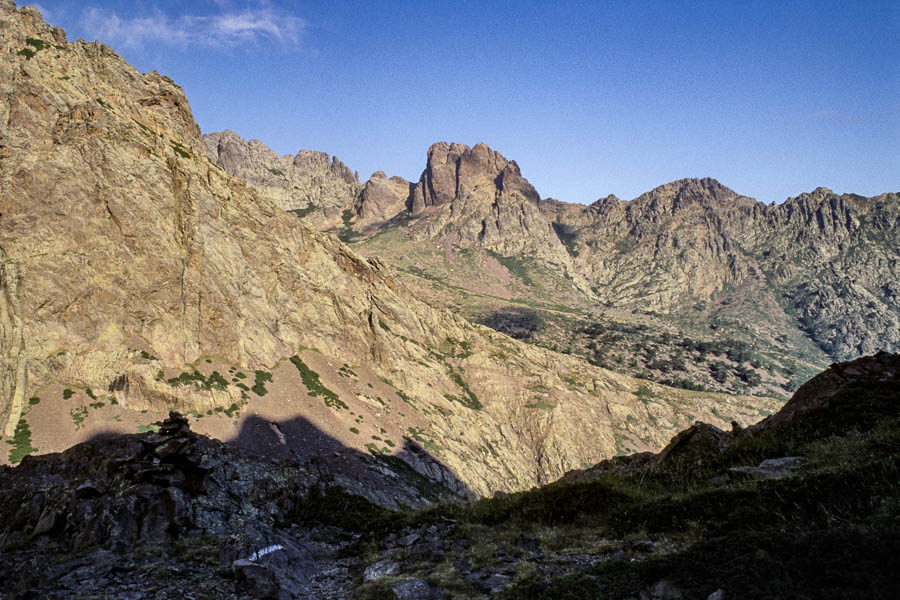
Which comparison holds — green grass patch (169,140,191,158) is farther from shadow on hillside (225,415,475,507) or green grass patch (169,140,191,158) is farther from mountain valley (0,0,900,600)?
shadow on hillside (225,415,475,507)

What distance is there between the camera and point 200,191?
57938 millimetres

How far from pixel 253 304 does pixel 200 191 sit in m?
16.7

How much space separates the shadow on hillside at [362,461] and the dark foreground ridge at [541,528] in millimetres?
22821

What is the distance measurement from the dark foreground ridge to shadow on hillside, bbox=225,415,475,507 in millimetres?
22821

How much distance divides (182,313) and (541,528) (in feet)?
172

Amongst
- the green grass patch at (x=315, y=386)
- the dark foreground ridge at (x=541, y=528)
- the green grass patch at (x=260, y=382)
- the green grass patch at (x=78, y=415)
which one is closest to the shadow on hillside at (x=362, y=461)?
the green grass patch at (x=260, y=382)

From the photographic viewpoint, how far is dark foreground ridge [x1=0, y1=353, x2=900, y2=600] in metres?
6.63

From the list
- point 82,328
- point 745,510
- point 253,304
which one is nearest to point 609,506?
point 745,510

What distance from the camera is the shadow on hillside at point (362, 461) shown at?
4297cm

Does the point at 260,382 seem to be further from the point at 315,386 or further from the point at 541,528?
the point at 541,528

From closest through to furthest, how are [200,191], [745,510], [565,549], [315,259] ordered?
1. [745,510]
2. [565,549]
3. [200,191]
4. [315,259]

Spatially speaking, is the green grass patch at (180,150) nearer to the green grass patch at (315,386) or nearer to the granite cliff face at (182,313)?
the granite cliff face at (182,313)

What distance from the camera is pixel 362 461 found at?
4856 centimetres

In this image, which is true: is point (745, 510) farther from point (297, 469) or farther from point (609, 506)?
point (297, 469)
